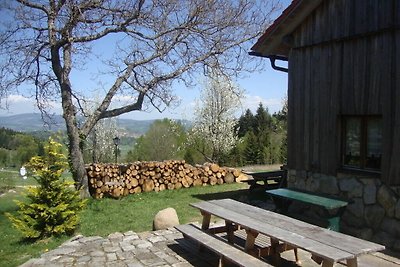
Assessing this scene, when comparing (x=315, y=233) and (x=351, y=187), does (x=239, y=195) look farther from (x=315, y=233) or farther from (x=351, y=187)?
(x=315, y=233)

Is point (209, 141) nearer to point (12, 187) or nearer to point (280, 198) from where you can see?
point (12, 187)

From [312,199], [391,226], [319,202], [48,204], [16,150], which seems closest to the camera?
[391,226]

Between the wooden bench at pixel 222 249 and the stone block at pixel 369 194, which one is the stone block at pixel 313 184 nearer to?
the stone block at pixel 369 194

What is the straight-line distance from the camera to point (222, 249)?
484 cm

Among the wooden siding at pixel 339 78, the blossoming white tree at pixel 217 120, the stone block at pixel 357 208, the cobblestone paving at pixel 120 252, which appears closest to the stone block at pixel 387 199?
the wooden siding at pixel 339 78

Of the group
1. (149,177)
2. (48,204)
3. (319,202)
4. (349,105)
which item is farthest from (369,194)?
(149,177)

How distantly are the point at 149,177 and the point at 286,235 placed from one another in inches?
346

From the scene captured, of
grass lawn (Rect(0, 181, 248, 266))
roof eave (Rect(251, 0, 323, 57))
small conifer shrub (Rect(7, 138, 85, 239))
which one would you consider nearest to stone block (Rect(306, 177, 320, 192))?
grass lawn (Rect(0, 181, 248, 266))

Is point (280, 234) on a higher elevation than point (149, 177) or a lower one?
higher

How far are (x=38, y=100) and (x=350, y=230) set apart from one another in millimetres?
10124

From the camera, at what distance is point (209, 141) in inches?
1092

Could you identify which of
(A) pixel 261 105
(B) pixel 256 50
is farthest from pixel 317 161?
(A) pixel 261 105

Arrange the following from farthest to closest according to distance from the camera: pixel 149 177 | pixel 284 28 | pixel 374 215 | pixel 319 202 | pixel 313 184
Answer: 1. pixel 149 177
2. pixel 284 28
3. pixel 313 184
4. pixel 319 202
5. pixel 374 215

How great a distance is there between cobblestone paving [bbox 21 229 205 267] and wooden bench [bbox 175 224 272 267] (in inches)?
15.0
